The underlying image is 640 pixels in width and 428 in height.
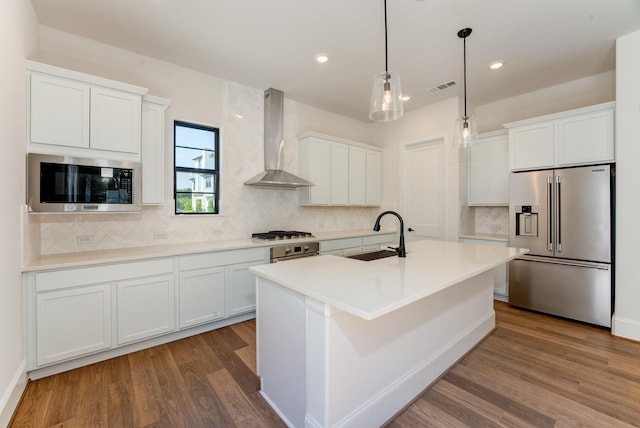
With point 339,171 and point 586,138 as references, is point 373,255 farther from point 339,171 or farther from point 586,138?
point 586,138

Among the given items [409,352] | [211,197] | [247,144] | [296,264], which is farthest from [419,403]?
[247,144]

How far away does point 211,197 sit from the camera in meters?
3.49

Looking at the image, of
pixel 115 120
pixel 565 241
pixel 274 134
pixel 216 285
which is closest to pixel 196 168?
pixel 115 120

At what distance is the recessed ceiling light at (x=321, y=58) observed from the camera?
2993 millimetres

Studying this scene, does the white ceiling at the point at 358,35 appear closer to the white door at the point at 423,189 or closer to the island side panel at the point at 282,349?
the white door at the point at 423,189

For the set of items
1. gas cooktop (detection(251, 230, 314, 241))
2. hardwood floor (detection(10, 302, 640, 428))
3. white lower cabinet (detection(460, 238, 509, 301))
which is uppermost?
gas cooktop (detection(251, 230, 314, 241))

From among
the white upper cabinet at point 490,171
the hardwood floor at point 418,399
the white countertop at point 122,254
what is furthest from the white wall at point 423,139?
the white countertop at point 122,254

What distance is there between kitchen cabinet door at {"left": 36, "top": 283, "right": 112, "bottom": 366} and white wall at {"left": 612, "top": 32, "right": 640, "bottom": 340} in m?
4.80

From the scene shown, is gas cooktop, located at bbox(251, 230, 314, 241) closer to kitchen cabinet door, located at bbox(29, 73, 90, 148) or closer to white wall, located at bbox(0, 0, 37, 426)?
kitchen cabinet door, located at bbox(29, 73, 90, 148)

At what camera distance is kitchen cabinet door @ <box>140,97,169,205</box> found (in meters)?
2.70

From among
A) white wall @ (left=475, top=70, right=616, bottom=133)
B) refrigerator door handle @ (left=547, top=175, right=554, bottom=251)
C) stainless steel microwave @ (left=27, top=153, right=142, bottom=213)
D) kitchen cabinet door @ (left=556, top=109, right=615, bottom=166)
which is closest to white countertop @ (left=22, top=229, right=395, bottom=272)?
stainless steel microwave @ (left=27, top=153, right=142, bottom=213)

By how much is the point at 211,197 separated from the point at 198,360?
6.20 feet

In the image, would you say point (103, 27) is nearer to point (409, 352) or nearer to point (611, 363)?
point (409, 352)

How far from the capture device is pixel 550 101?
3738mm
